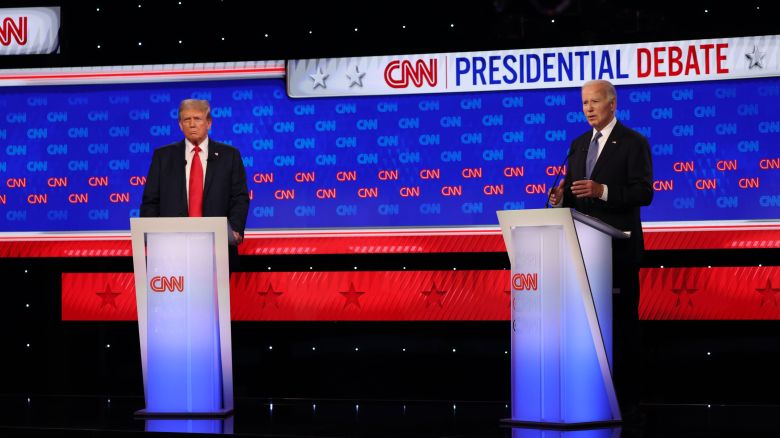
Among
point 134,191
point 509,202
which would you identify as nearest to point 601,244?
point 509,202

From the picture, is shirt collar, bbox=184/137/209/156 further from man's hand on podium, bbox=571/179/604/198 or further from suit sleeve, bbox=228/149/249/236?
man's hand on podium, bbox=571/179/604/198

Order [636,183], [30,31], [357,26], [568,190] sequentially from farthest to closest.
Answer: [30,31]
[357,26]
[568,190]
[636,183]

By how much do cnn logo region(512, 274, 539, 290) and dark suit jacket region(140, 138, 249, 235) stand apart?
1.48m

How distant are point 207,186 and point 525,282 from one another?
174cm

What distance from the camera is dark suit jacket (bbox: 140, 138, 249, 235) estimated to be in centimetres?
507

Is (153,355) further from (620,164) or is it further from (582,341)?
(620,164)

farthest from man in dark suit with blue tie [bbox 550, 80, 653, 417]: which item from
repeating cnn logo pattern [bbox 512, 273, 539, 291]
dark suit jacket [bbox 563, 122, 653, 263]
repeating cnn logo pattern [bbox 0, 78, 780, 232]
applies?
repeating cnn logo pattern [bbox 0, 78, 780, 232]

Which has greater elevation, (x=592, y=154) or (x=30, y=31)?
(x=30, y=31)

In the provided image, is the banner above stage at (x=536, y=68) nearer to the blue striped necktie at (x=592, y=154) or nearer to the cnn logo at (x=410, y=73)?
the cnn logo at (x=410, y=73)

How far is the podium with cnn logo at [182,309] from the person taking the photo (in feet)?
15.0

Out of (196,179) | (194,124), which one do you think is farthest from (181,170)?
(194,124)

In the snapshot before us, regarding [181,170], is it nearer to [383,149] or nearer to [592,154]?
[383,149]

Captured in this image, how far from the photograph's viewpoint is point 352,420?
4.83 m

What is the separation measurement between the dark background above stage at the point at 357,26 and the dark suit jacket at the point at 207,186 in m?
1.31
